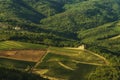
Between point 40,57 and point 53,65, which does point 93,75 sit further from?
point 40,57

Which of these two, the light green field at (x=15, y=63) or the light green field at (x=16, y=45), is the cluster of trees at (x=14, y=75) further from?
the light green field at (x=16, y=45)

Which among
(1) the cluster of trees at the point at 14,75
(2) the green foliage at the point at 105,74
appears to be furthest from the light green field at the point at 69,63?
(1) the cluster of trees at the point at 14,75

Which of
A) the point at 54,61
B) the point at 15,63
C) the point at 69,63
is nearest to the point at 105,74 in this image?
the point at 69,63

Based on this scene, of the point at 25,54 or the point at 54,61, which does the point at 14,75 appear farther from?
the point at 25,54

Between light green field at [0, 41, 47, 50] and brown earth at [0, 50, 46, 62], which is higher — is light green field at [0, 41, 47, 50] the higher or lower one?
the higher one

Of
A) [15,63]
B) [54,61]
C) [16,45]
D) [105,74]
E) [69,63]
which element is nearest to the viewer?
[105,74]

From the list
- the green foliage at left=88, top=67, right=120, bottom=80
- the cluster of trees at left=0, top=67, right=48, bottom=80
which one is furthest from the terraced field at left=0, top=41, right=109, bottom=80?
the cluster of trees at left=0, top=67, right=48, bottom=80

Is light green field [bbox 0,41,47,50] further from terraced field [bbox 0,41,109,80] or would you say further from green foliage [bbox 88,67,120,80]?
green foliage [bbox 88,67,120,80]

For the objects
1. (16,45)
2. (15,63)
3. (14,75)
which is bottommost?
(15,63)

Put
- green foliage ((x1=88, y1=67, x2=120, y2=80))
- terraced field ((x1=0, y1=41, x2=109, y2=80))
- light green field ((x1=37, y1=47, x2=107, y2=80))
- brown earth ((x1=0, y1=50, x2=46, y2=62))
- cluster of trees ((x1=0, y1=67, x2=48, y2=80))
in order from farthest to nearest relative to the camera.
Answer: brown earth ((x1=0, y1=50, x2=46, y2=62))
terraced field ((x1=0, y1=41, x2=109, y2=80))
light green field ((x1=37, y1=47, x2=107, y2=80))
green foliage ((x1=88, y1=67, x2=120, y2=80))
cluster of trees ((x1=0, y1=67, x2=48, y2=80))
